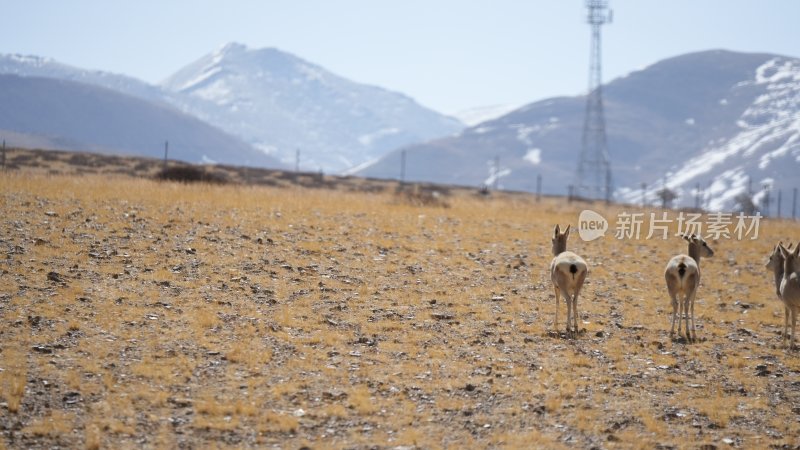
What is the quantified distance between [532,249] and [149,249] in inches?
537

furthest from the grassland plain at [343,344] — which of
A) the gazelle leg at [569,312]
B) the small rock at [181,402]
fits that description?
the gazelle leg at [569,312]

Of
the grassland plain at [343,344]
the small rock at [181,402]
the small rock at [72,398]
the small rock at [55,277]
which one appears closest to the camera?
the grassland plain at [343,344]

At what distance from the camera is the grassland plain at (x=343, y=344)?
13789 millimetres

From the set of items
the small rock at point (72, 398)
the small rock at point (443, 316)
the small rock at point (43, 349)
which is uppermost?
the small rock at point (443, 316)

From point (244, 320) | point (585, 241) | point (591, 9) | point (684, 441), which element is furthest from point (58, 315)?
point (591, 9)

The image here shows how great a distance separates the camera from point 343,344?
18.2 metres

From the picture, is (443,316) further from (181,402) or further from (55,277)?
(55,277)

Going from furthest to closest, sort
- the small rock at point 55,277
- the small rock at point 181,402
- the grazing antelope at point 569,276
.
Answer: the small rock at point 55,277, the grazing antelope at point 569,276, the small rock at point 181,402

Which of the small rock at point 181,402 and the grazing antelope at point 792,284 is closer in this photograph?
the small rock at point 181,402

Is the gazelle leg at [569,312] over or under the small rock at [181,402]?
over

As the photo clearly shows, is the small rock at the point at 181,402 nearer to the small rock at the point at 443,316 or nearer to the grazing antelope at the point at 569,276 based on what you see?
the small rock at the point at 443,316

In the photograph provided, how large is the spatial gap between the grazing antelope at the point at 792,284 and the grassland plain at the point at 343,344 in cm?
124

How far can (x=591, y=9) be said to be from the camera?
107 m

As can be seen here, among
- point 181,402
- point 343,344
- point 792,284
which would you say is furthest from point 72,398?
point 792,284
